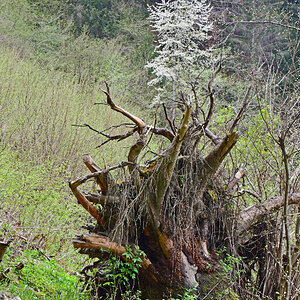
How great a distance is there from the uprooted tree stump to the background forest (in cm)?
19

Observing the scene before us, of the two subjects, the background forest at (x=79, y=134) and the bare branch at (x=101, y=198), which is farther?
the background forest at (x=79, y=134)

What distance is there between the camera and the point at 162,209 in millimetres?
4211

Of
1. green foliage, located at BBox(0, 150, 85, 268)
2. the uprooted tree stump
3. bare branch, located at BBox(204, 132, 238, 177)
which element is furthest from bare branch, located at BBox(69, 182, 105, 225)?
green foliage, located at BBox(0, 150, 85, 268)

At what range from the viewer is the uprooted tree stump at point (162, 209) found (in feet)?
13.0

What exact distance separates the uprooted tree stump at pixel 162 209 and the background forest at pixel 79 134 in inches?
7.5

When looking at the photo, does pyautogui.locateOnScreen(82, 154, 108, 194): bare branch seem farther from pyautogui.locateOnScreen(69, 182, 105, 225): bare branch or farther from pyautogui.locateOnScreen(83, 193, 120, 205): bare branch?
pyautogui.locateOnScreen(69, 182, 105, 225): bare branch

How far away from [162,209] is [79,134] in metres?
5.20

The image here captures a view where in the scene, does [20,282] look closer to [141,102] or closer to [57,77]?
[57,77]

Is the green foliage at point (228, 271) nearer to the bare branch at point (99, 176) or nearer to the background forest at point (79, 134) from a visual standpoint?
the background forest at point (79, 134)

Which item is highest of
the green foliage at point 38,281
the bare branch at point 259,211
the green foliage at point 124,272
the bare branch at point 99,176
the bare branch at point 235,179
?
the bare branch at point 235,179

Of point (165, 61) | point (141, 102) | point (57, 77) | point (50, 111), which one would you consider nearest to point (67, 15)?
point (165, 61)

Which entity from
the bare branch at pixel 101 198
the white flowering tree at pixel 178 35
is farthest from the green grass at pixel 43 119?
the white flowering tree at pixel 178 35

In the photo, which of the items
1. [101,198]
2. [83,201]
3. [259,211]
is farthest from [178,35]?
[83,201]

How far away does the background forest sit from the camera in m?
4.40
